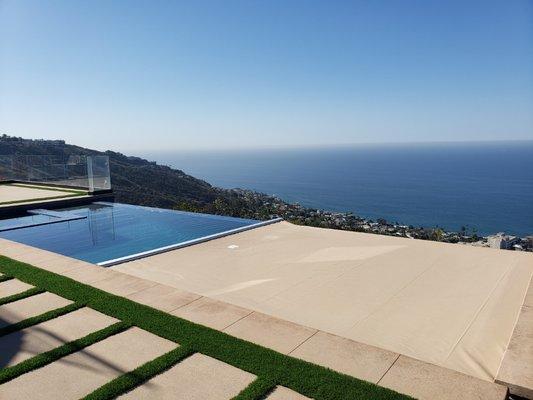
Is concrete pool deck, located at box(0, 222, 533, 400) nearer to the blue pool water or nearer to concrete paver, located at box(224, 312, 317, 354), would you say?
concrete paver, located at box(224, 312, 317, 354)

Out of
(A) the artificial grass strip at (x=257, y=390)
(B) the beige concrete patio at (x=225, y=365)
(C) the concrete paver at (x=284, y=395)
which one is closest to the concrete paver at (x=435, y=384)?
(B) the beige concrete patio at (x=225, y=365)

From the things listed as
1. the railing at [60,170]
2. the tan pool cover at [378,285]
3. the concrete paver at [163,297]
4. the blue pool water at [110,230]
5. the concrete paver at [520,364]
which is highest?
the railing at [60,170]

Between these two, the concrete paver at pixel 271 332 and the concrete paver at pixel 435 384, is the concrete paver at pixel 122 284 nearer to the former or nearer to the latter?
the concrete paver at pixel 271 332

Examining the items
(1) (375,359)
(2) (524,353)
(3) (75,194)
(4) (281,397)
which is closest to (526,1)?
(2) (524,353)

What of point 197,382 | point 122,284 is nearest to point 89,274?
point 122,284

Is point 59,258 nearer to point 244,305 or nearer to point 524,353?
point 244,305

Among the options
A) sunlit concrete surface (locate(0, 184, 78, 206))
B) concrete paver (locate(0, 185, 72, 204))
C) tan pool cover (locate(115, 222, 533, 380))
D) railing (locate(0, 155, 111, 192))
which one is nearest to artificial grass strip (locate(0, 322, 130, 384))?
tan pool cover (locate(115, 222, 533, 380))
